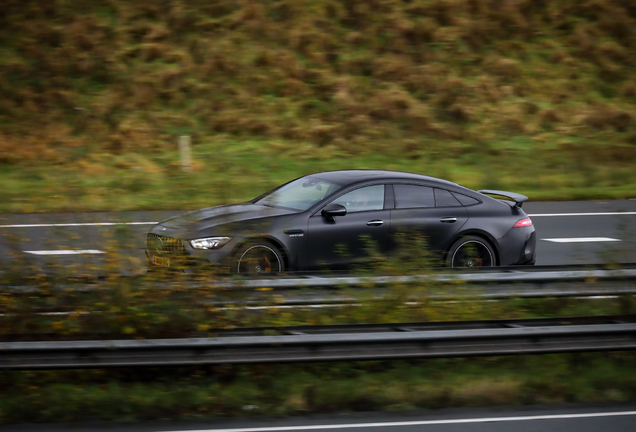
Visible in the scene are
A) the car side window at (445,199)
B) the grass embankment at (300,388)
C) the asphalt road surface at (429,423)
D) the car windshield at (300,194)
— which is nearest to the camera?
the asphalt road surface at (429,423)

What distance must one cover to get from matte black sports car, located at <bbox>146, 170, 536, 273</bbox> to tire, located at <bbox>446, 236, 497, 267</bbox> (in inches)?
0.5

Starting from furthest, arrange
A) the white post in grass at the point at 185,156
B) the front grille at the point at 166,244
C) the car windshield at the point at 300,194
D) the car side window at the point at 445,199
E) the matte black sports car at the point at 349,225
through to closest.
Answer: the white post in grass at the point at 185,156 → the car side window at the point at 445,199 → the car windshield at the point at 300,194 → the matte black sports car at the point at 349,225 → the front grille at the point at 166,244

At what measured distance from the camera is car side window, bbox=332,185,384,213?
9.60 meters

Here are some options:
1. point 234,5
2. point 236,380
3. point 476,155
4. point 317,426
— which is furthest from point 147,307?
point 234,5

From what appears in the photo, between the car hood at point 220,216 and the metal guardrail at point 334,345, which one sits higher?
the car hood at point 220,216

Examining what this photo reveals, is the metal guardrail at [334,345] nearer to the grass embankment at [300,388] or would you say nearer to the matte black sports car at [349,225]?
the grass embankment at [300,388]

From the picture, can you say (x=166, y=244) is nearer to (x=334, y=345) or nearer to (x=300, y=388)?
(x=300, y=388)

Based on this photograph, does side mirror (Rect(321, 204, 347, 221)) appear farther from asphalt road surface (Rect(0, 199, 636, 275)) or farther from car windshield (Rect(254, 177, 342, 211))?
asphalt road surface (Rect(0, 199, 636, 275))

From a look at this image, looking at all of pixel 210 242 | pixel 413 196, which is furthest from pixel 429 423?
pixel 413 196

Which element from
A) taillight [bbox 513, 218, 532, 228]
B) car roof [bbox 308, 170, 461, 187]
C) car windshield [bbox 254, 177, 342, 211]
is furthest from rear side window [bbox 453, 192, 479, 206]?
car windshield [bbox 254, 177, 342, 211]

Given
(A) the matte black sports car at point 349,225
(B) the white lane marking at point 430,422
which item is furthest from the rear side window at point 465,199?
(B) the white lane marking at point 430,422

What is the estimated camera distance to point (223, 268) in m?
7.05

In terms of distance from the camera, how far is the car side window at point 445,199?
9.92 meters

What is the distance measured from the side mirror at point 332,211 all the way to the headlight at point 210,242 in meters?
1.22
